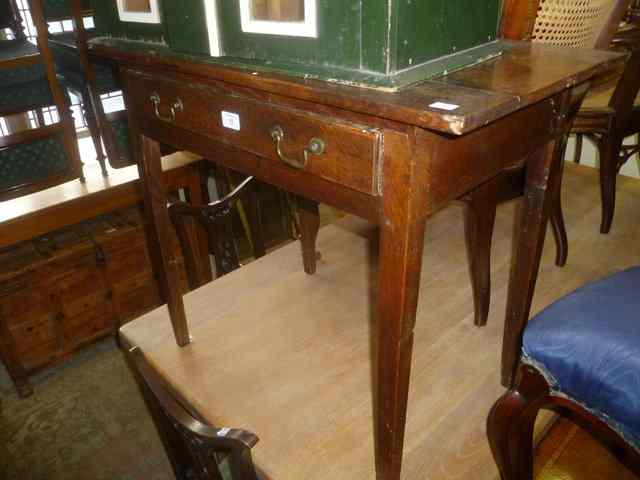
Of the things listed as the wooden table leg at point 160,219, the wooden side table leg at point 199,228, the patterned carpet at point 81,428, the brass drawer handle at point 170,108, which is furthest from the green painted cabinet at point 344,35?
the patterned carpet at point 81,428

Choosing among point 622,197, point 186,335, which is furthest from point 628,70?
point 186,335

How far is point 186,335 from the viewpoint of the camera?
142cm

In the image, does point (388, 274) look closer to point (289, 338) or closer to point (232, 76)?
point (232, 76)

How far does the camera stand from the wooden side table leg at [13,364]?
1946mm

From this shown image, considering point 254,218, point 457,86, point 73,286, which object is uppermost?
point 457,86

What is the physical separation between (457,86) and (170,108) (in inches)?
23.9

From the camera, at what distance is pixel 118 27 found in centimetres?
112

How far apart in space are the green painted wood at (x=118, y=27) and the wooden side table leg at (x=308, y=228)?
71 cm

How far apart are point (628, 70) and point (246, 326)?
145cm

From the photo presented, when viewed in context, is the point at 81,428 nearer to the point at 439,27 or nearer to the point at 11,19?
the point at 11,19

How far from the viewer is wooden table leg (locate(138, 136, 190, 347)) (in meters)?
1.22

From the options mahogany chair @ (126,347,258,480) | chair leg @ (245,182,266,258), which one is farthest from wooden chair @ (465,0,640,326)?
chair leg @ (245,182,266,258)

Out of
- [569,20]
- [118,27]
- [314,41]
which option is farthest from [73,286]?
[569,20]

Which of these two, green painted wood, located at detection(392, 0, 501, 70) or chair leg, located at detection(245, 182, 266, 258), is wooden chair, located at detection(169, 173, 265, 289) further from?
green painted wood, located at detection(392, 0, 501, 70)
